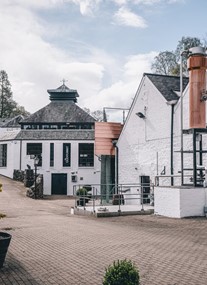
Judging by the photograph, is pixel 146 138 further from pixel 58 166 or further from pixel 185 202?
pixel 58 166

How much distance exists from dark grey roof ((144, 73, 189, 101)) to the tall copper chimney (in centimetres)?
380

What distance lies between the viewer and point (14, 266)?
26.5ft

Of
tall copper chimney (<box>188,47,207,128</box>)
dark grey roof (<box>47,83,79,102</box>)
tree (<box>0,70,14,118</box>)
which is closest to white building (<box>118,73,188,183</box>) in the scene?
tall copper chimney (<box>188,47,207,128</box>)

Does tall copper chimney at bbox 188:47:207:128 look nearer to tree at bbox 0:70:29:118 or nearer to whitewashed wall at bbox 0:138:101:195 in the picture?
whitewashed wall at bbox 0:138:101:195

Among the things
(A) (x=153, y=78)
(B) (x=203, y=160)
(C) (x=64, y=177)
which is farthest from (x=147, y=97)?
(C) (x=64, y=177)

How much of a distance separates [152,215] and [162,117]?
23.0 feet

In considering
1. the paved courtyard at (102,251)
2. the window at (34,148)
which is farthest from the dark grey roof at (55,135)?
the paved courtyard at (102,251)

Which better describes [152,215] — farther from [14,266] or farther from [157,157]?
[14,266]

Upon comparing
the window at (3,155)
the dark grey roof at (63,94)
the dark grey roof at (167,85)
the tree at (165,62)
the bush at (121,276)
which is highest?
the tree at (165,62)

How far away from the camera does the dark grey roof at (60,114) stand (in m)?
43.8

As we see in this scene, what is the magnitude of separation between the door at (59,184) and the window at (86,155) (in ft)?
8.37

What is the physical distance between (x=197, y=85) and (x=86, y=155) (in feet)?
84.0

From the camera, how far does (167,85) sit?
916 inches

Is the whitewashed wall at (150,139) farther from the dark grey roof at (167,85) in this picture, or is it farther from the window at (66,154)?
the window at (66,154)
